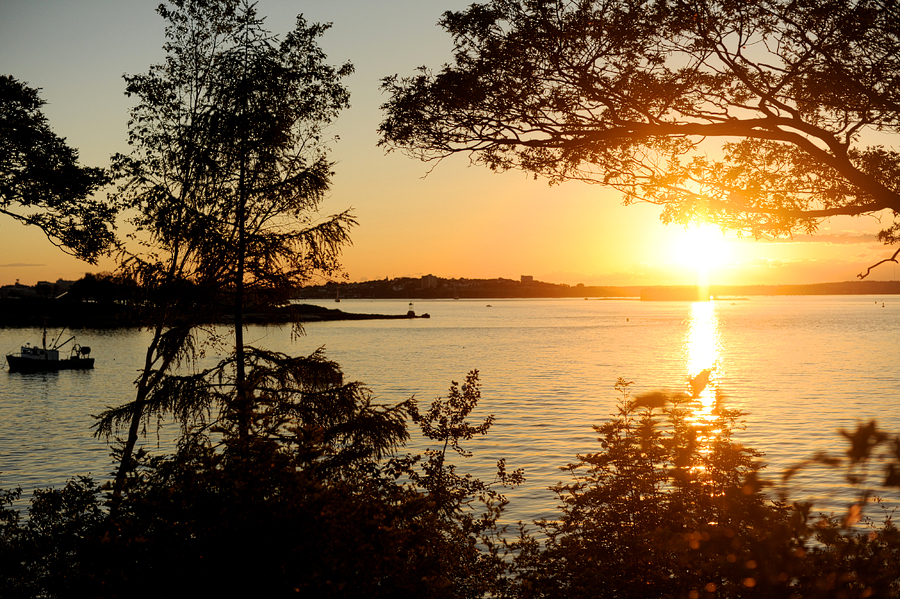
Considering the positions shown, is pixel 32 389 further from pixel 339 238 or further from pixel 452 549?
pixel 452 549

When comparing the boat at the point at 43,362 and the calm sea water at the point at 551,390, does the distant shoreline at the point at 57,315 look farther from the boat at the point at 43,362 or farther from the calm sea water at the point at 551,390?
the boat at the point at 43,362

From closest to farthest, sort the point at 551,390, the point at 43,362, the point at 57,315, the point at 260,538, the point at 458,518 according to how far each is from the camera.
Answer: the point at 260,538, the point at 458,518, the point at 551,390, the point at 43,362, the point at 57,315

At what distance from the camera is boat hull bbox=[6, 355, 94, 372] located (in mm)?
73688

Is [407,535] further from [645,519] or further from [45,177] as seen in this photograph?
[45,177]

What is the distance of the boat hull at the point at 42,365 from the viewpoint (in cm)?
7369

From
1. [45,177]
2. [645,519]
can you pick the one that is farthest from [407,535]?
[45,177]

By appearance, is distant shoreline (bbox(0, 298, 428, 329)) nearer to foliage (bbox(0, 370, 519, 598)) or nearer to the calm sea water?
the calm sea water

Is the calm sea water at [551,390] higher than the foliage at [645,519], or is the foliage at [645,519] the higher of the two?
the foliage at [645,519]

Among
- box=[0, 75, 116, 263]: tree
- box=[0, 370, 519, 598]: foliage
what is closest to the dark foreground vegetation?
box=[0, 370, 519, 598]: foliage

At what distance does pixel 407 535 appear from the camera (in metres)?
6.42

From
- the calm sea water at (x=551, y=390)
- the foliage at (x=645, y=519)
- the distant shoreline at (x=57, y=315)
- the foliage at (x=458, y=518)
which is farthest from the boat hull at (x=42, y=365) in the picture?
the distant shoreline at (x=57, y=315)

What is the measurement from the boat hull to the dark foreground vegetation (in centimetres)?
7202

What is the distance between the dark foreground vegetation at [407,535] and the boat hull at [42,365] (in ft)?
236

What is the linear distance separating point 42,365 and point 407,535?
7919 cm
